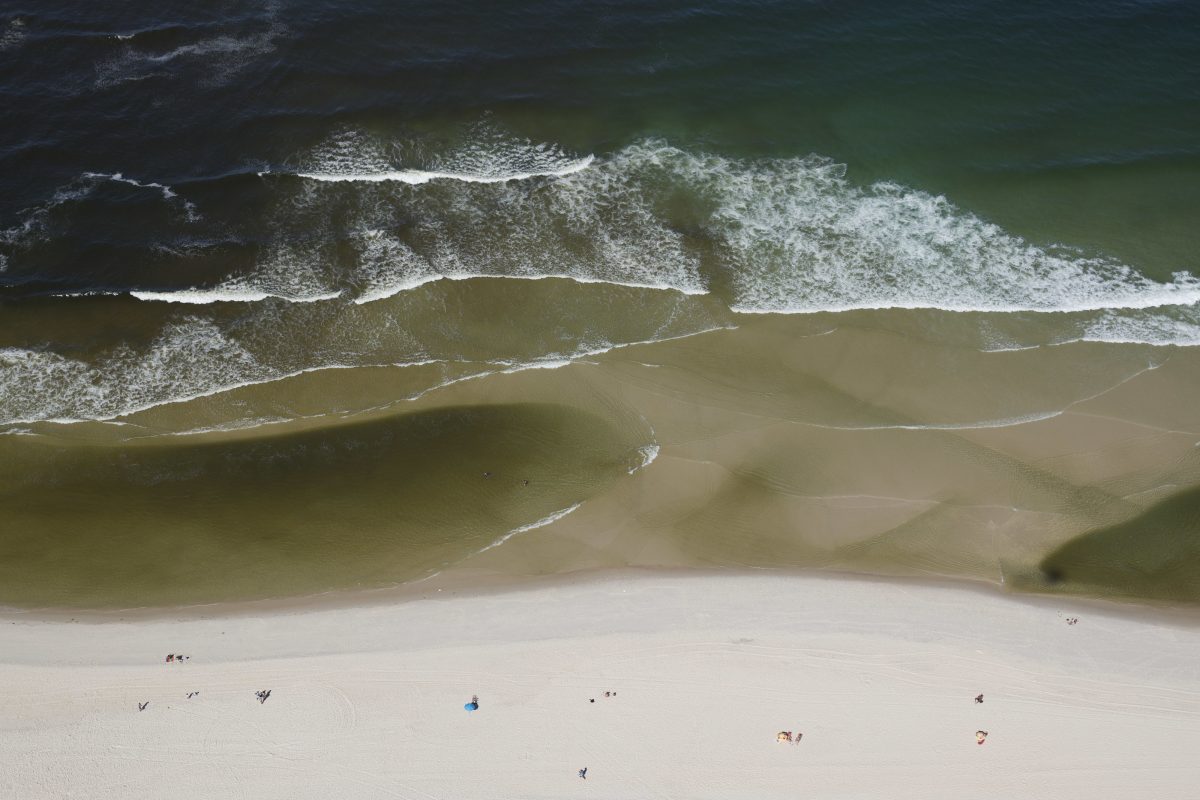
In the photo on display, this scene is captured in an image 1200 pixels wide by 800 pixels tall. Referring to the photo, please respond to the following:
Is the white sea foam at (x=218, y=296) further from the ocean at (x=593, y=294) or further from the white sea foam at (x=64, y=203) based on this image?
the white sea foam at (x=64, y=203)

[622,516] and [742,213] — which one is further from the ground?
[742,213]

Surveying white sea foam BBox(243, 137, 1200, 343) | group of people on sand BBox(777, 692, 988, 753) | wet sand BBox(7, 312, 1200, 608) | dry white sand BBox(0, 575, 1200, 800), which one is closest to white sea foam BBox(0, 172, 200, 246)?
white sea foam BBox(243, 137, 1200, 343)

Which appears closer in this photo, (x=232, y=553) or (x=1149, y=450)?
(x=232, y=553)

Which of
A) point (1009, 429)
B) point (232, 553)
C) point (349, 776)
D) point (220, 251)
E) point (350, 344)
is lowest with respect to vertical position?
point (349, 776)

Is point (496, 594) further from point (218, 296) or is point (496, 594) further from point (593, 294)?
point (218, 296)

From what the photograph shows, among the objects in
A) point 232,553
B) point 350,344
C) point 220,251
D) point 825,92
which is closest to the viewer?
point 232,553

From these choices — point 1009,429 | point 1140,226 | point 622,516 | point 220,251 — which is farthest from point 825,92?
point 220,251

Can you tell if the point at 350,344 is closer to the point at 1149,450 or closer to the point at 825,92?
the point at 825,92

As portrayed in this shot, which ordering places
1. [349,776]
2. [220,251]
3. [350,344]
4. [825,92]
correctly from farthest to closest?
[825,92] → [220,251] → [350,344] → [349,776]
